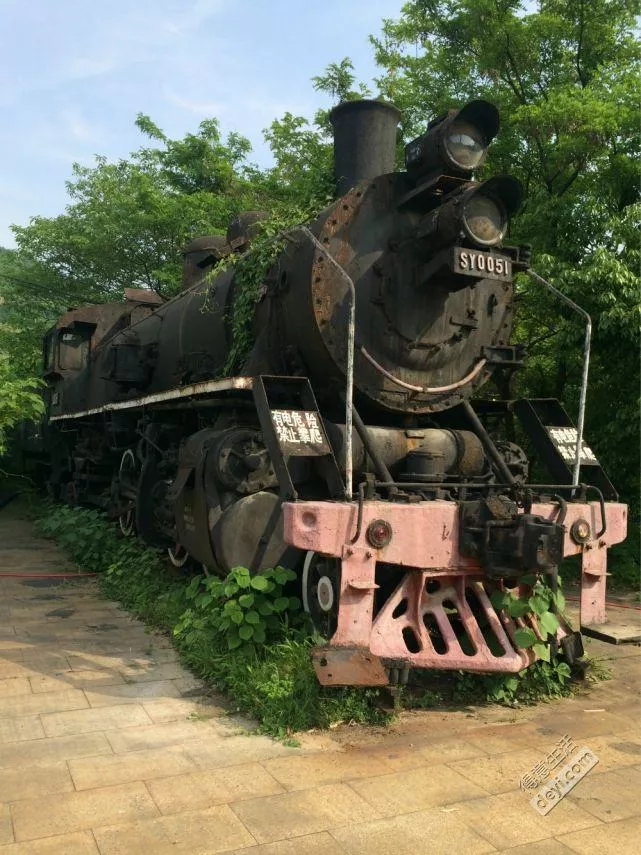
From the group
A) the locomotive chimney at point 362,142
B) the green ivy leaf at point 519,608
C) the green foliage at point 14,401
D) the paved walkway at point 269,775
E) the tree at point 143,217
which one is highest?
the tree at point 143,217

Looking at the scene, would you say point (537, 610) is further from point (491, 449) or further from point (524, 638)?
point (491, 449)

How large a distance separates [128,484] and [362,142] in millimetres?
4346

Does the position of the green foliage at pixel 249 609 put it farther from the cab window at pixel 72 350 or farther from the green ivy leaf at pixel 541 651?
the cab window at pixel 72 350

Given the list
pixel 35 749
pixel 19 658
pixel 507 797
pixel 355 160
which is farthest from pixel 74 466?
pixel 507 797

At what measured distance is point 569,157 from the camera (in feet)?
27.9

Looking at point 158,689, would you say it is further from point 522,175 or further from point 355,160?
point 522,175

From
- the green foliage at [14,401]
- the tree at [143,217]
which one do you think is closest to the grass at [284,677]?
the green foliage at [14,401]

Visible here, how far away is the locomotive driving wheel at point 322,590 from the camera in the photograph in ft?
13.4

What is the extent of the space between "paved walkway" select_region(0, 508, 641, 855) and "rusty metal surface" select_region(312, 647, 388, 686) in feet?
0.97

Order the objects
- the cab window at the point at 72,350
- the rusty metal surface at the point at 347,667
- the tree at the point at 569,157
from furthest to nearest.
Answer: the cab window at the point at 72,350, the tree at the point at 569,157, the rusty metal surface at the point at 347,667

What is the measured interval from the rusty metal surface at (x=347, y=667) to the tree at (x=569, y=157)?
4.48 m

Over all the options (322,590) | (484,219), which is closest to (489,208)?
(484,219)

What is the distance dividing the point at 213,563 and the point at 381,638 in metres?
1.44

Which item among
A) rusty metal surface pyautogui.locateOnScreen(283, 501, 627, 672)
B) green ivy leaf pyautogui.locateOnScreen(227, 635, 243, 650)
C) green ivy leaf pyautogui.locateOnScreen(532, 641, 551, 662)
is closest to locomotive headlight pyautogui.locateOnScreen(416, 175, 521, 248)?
rusty metal surface pyautogui.locateOnScreen(283, 501, 627, 672)
